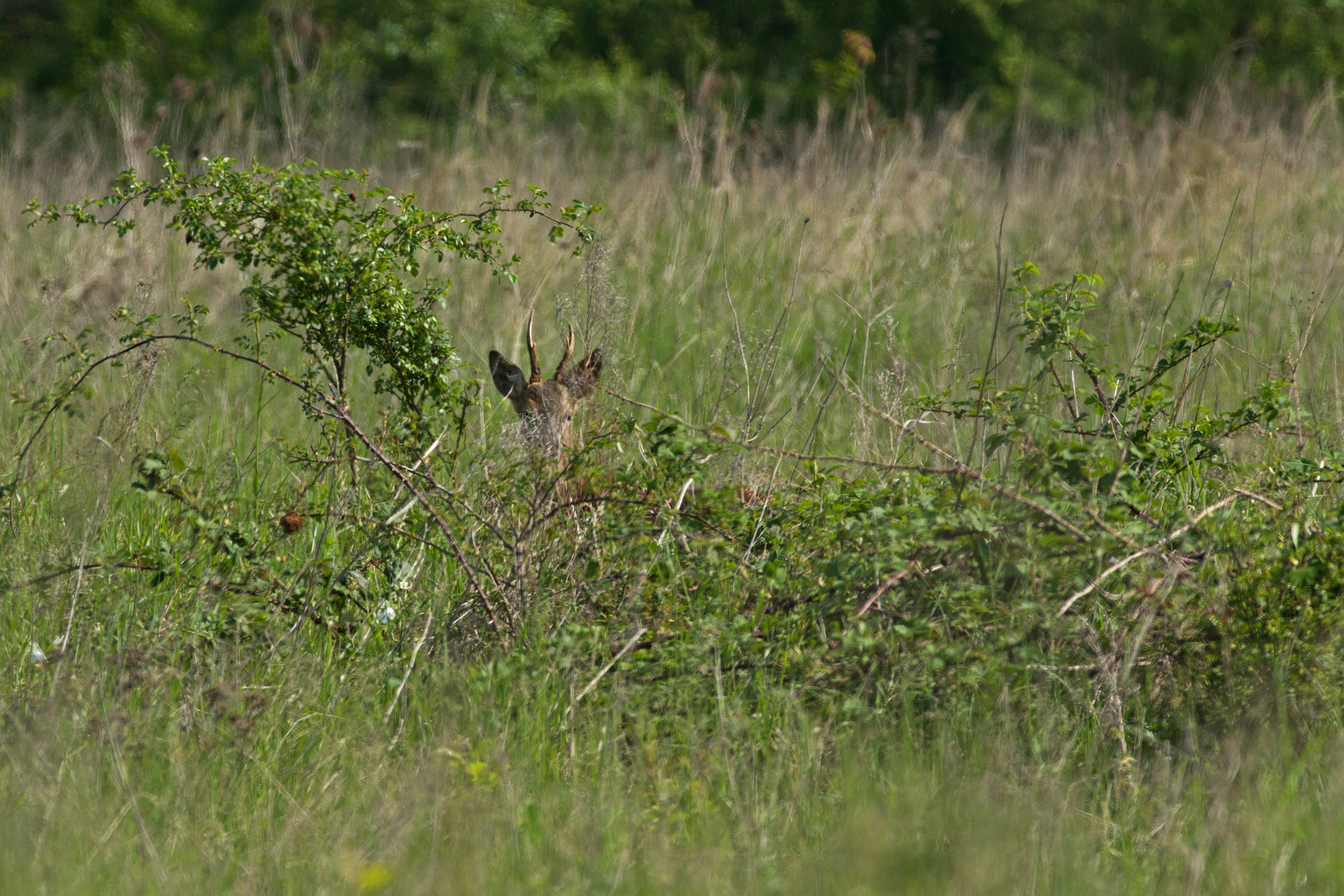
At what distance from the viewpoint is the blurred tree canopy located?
12.1 m

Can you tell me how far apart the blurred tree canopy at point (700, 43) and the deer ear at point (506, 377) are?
9.04 m

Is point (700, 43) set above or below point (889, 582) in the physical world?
above

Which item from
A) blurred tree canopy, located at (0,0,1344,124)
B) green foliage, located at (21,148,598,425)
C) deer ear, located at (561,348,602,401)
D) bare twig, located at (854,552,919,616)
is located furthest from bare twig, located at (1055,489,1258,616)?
blurred tree canopy, located at (0,0,1344,124)

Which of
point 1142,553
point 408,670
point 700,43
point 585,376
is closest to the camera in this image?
point 1142,553

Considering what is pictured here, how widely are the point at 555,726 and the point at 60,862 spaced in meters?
0.95

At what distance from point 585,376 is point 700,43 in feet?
34.9

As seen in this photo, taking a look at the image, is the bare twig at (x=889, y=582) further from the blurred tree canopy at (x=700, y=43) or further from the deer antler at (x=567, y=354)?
the blurred tree canopy at (x=700, y=43)

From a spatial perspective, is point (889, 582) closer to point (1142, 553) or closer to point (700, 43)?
point (1142, 553)

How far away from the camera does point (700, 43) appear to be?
43.0ft

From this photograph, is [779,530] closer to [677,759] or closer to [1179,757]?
[677,759]

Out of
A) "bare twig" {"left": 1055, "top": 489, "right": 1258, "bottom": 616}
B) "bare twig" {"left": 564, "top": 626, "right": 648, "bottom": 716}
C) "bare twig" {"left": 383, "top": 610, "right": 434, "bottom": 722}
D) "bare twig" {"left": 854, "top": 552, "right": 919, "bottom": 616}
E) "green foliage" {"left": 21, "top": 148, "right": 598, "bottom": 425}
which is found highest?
"green foliage" {"left": 21, "top": 148, "right": 598, "bottom": 425}

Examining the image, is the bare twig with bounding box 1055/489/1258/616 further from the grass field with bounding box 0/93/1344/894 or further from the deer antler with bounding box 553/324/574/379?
the deer antler with bounding box 553/324/574/379

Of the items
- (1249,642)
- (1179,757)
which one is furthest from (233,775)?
(1249,642)

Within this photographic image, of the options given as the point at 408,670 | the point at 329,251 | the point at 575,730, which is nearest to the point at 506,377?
the point at 329,251
